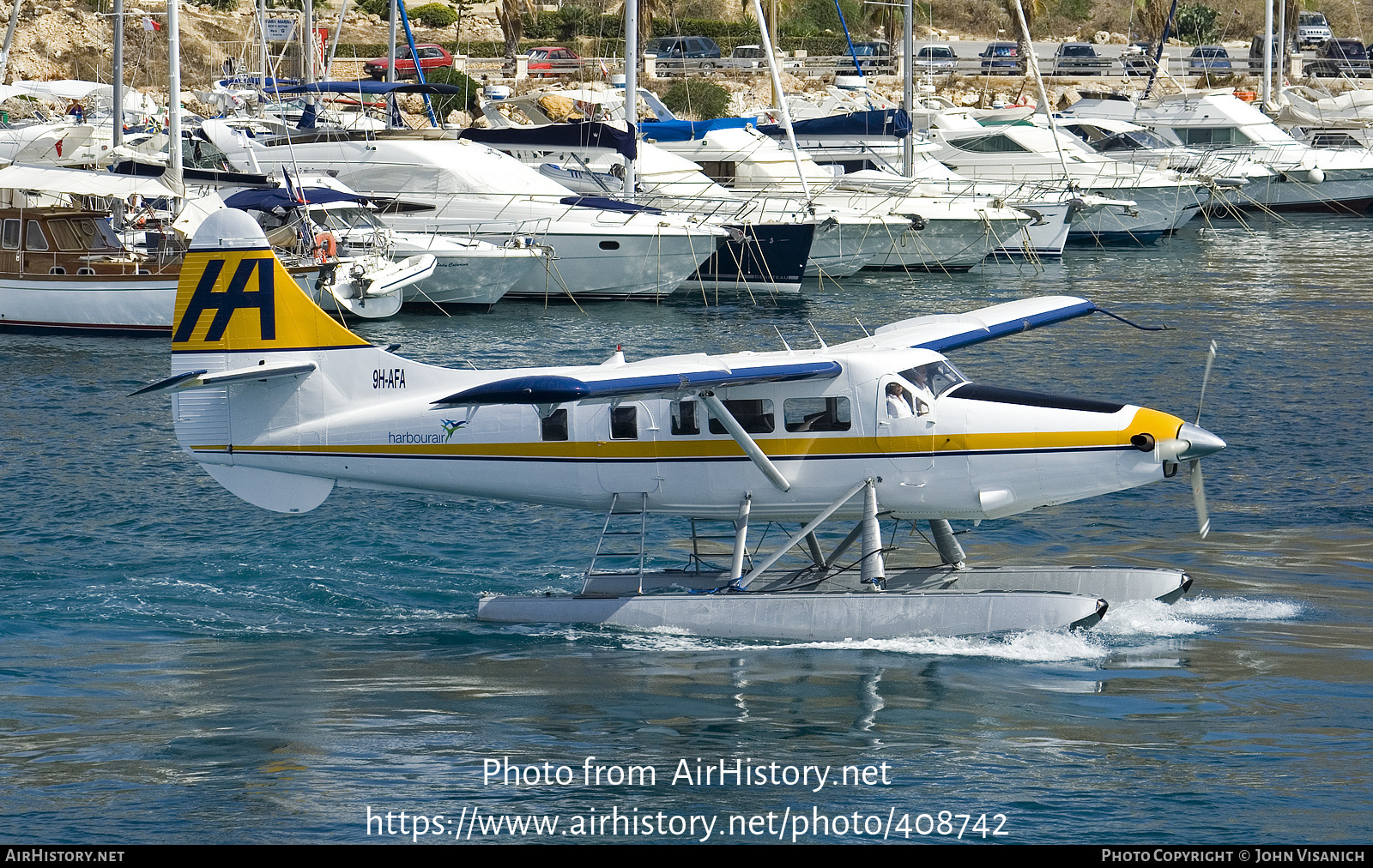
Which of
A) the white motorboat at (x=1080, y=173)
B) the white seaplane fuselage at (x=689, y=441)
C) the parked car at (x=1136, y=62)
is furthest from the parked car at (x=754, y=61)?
the white seaplane fuselage at (x=689, y=441)

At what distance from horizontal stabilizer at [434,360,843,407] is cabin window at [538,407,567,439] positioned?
891mm

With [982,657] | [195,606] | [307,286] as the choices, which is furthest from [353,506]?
[307,286]

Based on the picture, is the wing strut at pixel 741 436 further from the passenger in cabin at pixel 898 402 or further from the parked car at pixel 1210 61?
the parked car at pixel 1210 61

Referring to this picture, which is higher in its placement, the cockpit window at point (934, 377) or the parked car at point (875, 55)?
the parked car at point (875, 55)

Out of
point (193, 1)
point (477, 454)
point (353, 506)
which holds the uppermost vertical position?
point (193, 1)

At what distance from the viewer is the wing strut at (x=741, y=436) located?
1318 cm

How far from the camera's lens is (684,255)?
3278 cm

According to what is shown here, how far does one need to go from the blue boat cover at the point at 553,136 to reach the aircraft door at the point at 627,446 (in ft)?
73.0

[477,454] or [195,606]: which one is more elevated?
[477,454]

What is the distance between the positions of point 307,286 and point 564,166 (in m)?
11.8

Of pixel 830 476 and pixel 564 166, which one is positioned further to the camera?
pixel 564 166

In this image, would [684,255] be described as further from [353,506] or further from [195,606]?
[195,606]

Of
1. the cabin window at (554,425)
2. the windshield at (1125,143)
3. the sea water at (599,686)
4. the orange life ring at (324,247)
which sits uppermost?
the windshield at (1125,143)
